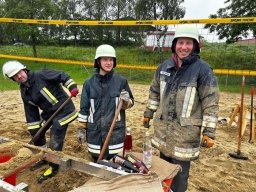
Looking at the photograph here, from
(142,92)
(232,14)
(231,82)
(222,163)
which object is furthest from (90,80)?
(232,14)

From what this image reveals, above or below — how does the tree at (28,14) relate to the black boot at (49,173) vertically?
above

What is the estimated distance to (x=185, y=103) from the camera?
2400 millimetres

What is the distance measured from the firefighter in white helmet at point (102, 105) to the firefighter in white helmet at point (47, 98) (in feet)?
1.55

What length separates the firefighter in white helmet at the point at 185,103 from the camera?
7.70 feet

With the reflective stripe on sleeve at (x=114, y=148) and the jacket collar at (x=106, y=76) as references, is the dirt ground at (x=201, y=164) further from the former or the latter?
the jacket collar at (x=106, y=76)

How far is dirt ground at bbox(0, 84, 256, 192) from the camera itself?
3.41 meters

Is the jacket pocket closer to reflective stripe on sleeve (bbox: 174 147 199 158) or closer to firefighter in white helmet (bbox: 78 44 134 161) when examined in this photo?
reflective stripe on sleeve (bbox: 174 147 199 158)

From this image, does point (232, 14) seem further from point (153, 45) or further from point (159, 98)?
point (159, 98)

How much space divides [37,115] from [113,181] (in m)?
2.21

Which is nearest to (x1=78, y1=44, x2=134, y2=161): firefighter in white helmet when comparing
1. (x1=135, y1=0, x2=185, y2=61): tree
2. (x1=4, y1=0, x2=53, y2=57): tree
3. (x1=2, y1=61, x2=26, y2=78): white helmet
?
(x1=2, y1=61, x2=26, y2=78): white helmet

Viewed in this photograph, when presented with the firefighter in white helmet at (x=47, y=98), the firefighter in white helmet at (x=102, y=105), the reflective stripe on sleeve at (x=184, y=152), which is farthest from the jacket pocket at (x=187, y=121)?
the firefighter in white helmet at (x=47, y=98)

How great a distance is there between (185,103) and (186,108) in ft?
0.15

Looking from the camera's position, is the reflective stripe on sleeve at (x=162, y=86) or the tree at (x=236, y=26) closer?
the reflective stripe on sleeve at (x=162, y=86)

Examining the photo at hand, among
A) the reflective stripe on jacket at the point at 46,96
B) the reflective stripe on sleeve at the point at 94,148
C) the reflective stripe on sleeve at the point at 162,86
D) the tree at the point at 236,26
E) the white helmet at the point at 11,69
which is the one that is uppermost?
the tree at the point at 236,26
